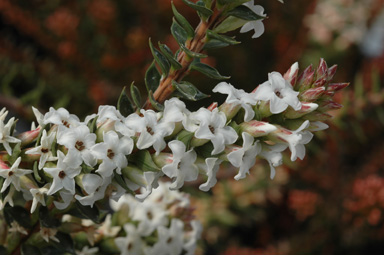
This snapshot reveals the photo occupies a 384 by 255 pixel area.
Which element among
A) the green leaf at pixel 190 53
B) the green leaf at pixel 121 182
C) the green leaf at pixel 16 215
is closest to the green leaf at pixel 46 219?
the green leaf at pixel 16 215

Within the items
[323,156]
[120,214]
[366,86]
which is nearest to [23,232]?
[120,214]

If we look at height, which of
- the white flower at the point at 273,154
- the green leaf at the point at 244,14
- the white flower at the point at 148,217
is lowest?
the white flower at the point at 148,217

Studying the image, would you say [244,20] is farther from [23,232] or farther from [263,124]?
[23,232]

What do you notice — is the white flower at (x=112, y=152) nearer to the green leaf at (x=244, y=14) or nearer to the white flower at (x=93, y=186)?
the white flower at (x=93, y=186)

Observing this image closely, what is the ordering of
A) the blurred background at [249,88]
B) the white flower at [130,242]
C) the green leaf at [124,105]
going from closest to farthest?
the green leaf at [124,105], the white flower at [130,242], the blurred background at [249,88]

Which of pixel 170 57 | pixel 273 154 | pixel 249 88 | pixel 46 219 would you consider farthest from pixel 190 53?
pixel 249 88

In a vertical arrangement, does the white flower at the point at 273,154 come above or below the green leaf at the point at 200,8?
below

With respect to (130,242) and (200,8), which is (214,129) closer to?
(200,8)
